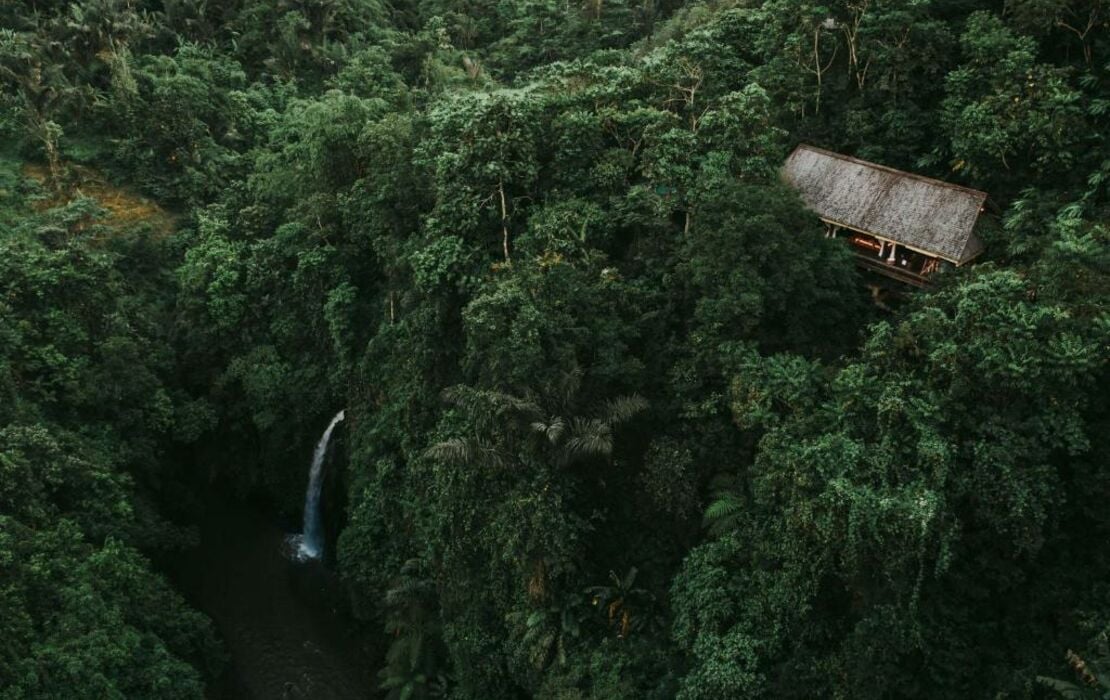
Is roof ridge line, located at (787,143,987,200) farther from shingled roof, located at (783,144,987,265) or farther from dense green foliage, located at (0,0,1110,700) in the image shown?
dense green foliage, located at (0,0,1110,700)

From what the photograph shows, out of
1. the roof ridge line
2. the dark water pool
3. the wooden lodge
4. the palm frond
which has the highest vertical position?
the roof ridge line

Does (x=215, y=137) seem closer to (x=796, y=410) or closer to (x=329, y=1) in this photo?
(x=329, y=1)

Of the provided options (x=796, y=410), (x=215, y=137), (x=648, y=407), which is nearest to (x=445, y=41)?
(x=215, y=137)

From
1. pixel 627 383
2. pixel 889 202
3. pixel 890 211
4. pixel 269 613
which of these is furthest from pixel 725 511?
pixel 269 613

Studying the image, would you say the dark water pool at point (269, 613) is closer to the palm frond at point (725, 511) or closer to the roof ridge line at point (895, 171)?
the palm frond at point (725, 511)

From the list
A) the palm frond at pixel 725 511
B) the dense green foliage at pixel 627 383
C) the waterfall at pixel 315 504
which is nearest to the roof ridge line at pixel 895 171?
the dense green foliage at pixel 627 383

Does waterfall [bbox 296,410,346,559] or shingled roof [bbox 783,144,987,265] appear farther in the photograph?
waterfall [bbox 296,410,346,559]

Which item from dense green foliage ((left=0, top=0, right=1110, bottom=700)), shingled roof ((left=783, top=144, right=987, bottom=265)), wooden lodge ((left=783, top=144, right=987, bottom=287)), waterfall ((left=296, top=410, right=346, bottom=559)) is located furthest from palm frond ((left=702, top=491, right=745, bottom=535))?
waterfall ((left=296, top=410, right=346, bottom=559))
